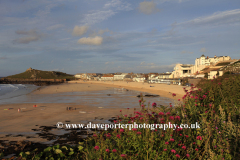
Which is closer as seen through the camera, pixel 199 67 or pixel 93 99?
pixel 93 99

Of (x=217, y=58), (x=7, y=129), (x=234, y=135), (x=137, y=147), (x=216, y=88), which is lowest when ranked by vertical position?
(x=7, y=129)

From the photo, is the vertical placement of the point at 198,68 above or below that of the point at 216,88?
above

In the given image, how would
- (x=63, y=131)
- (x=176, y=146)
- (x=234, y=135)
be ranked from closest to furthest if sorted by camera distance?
(x=234, y=135)
(x=176, y=146)
(x=63, y=131)

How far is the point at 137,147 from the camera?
14.8ft

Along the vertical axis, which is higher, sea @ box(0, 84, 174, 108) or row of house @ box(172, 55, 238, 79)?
row of house @ box(172, 55, 238, 79)

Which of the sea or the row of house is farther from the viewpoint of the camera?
the row of house

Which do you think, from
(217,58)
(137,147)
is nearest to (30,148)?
(137,147)

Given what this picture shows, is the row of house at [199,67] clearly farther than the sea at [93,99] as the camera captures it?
Yes

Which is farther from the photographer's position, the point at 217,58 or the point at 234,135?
the point at 217,58

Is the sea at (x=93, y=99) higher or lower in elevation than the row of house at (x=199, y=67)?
lower

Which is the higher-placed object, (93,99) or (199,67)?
(199,67)

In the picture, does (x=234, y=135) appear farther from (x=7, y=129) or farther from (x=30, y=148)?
(x=7, y=129)

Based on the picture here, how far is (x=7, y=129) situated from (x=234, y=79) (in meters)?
15.1

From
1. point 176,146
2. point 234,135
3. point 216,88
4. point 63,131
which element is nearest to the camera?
point 234,135
